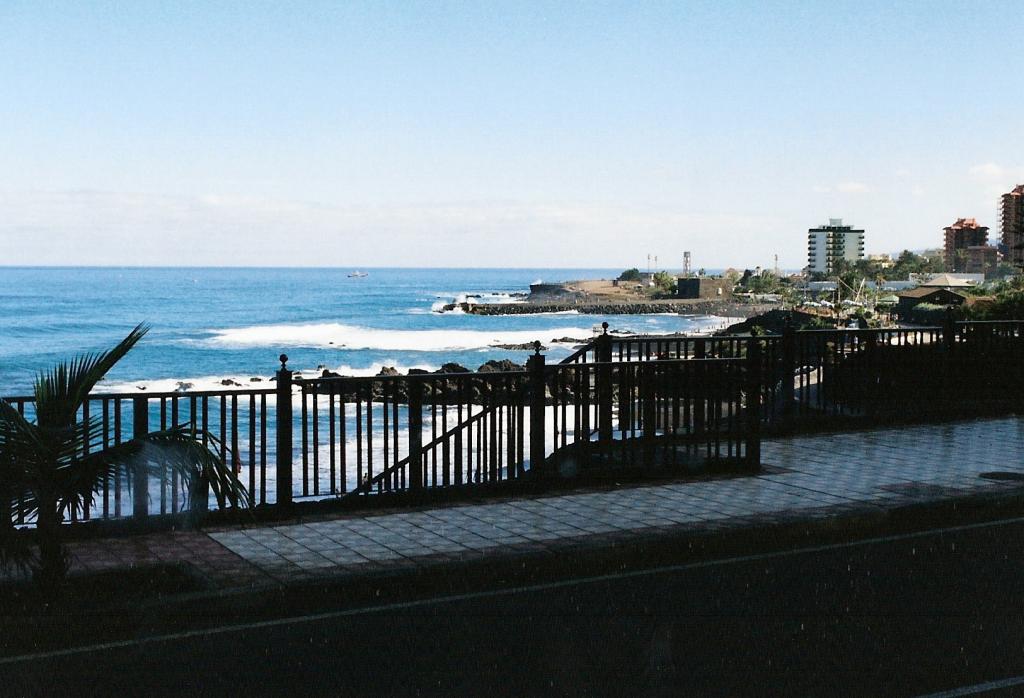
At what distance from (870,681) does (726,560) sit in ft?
10.1

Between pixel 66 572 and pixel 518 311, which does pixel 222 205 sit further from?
pixel 66 572

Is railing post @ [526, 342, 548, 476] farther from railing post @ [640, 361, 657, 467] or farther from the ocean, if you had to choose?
the ocean

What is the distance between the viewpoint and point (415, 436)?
413 inches

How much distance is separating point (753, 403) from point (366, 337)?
297 ft

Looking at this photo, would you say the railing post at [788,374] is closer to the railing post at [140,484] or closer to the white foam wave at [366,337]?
the railing post at [140,484]

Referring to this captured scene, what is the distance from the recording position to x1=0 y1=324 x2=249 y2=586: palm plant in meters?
7.08

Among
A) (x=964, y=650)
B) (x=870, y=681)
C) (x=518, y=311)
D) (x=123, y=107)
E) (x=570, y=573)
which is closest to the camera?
(x=870, y=681)

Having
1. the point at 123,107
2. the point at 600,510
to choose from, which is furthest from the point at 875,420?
the point at 123,107

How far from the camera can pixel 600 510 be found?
33.7 ft

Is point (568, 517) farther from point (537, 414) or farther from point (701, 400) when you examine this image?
point (701, 400)

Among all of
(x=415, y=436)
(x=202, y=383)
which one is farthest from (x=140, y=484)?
(x=202, y=383)

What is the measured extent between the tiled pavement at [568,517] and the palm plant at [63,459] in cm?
85

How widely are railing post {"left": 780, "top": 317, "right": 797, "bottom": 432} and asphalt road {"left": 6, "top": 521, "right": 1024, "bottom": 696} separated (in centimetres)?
702

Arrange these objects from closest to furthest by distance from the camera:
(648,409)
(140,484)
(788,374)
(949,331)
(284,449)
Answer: (140,484) < (284,449) < (648,409) < (788,374) < (949,331)
